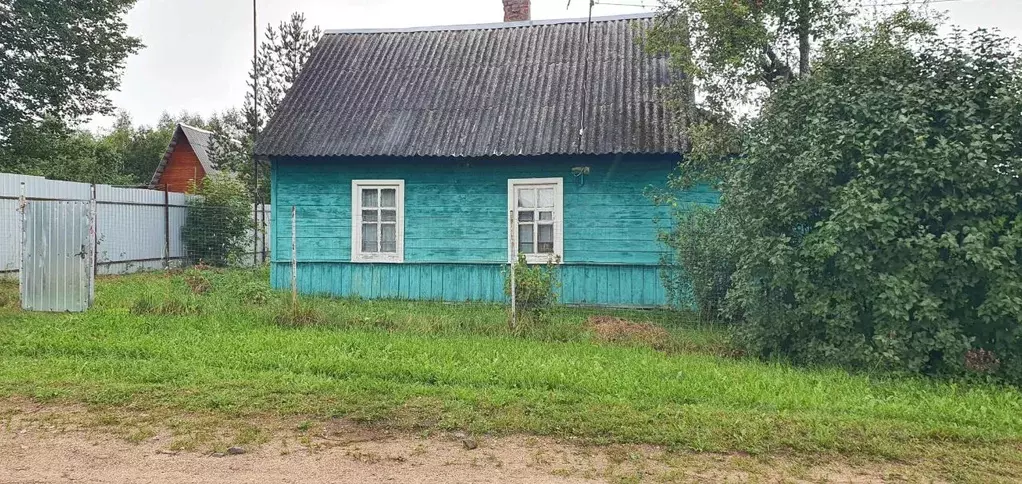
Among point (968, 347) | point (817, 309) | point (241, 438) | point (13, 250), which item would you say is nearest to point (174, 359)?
point (241, 438)

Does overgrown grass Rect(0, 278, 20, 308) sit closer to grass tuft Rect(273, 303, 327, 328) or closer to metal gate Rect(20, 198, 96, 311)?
metal gate Rect(20, 198, 96, 311)

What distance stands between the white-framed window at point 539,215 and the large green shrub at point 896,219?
195 inches

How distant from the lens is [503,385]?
605cm

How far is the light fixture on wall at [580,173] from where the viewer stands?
12.0m

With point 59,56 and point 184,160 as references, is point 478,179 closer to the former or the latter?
point 59,56

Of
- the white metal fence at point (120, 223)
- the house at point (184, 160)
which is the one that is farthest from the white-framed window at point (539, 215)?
the house at point (184, 160)

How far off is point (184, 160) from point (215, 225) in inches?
616

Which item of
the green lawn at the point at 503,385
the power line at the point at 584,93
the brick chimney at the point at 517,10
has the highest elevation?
the brick chimney at the point at 517,10

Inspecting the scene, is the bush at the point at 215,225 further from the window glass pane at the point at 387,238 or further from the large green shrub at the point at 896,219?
the large green shrub at the point at 896,219

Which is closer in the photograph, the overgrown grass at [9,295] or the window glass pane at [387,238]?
the overgrown grass at [9,295]

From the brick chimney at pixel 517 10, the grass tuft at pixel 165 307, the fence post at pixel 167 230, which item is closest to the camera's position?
the grass tuft at pixel 165 307

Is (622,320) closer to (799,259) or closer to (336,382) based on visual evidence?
(799,259)

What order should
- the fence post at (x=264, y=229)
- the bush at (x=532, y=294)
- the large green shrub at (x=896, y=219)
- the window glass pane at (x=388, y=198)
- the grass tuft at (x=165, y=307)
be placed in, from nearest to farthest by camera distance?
the large green shrub at (x=896, y=219) → the bush at (x=532, y=294) → the grass tuft at (x=165, y=307) → the window glass pane at (x=388, y=198) → the fence post at (x=264, y=229)

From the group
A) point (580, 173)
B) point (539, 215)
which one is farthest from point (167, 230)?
point (580, 173)
